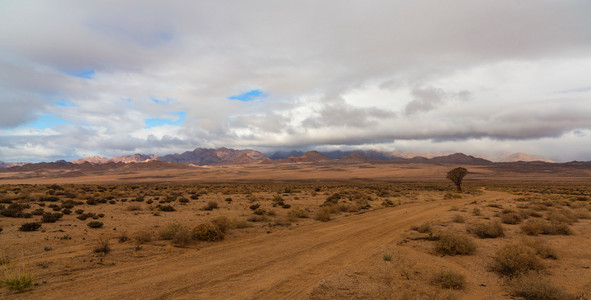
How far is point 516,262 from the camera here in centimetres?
816

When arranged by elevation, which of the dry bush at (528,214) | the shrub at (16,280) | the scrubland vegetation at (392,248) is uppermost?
the shrub at (16,280)

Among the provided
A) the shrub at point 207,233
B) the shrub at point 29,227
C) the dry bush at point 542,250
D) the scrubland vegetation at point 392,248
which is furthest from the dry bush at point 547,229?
the shrub at point 29,227

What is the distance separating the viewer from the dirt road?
7.14 m

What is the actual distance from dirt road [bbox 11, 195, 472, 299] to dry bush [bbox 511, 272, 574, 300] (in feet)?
15.0

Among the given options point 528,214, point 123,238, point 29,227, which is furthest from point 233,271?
point 528,214

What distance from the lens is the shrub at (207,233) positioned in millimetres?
12516

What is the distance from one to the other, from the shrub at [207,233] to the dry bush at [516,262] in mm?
10945

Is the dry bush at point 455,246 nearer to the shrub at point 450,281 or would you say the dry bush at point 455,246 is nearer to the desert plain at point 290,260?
the desert plain at point 290,260

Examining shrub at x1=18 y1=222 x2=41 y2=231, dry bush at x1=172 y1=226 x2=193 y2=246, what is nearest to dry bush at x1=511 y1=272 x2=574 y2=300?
dry bush at x1=172 y1=226 x2=193 y2=246

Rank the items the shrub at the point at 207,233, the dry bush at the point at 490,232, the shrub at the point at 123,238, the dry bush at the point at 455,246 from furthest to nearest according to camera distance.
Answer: the dry bush at the point at 490,232 < the shrub at the point at 207,233 < the shrub at the point at 123,238 < the dry bush at the point at 455,246

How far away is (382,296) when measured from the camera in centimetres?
701

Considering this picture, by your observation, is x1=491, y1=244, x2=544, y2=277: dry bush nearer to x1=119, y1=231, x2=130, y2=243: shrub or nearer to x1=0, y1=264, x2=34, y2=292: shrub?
x1=0, y1=264, x2=34, y2=292: shrub

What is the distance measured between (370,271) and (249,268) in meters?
4.03

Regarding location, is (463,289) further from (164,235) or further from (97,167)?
Result: (97,167)
